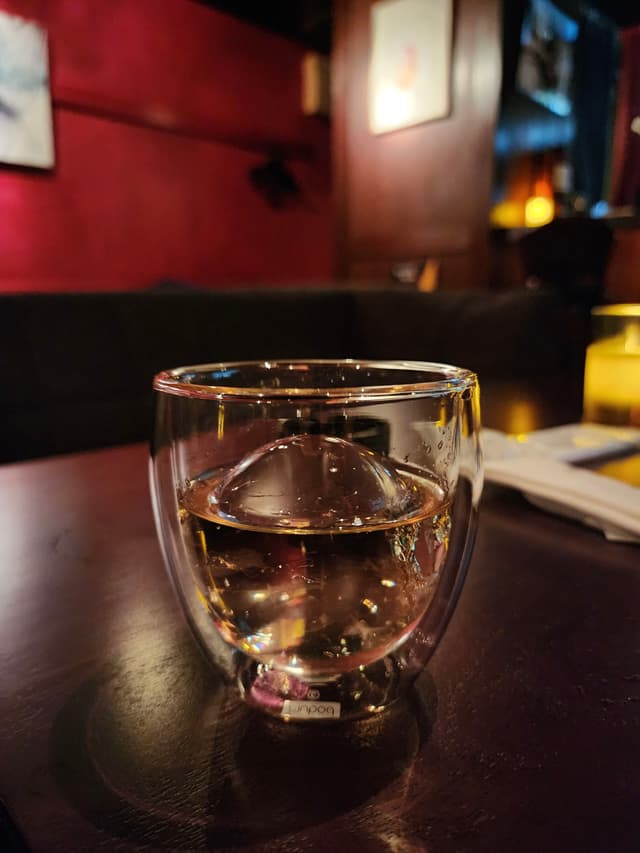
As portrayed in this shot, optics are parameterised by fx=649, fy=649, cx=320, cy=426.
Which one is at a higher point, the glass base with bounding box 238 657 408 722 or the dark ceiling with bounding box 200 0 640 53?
the dark ceiling with bounding box 200 0 640 53

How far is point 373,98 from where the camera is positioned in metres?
3.94

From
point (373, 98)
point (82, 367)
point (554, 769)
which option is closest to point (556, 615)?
point (554, 769)

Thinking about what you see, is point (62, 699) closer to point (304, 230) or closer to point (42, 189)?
point (42, 189)

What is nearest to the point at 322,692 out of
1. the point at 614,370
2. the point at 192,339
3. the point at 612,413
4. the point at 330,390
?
the point at 330,390

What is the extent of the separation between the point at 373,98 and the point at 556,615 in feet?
13.5

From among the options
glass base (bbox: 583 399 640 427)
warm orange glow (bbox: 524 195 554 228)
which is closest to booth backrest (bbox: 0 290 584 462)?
glass base (bbox: 583 399 640 427)

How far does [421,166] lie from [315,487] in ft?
12.5

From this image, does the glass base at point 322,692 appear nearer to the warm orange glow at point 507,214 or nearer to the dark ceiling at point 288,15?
the warm orange glow at point 507,214

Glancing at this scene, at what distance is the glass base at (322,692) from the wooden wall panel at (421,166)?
131 inches

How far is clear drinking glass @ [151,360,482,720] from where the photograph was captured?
30 cm

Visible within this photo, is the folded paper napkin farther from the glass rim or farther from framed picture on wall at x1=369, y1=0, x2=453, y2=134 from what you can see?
framed picture on wall at x1=369, y1=0, x2=453, y2=134

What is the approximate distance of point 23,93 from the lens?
376 cm

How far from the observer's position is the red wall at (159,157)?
159 inches

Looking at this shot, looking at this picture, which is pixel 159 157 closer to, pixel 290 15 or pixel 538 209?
pixel 290 15
